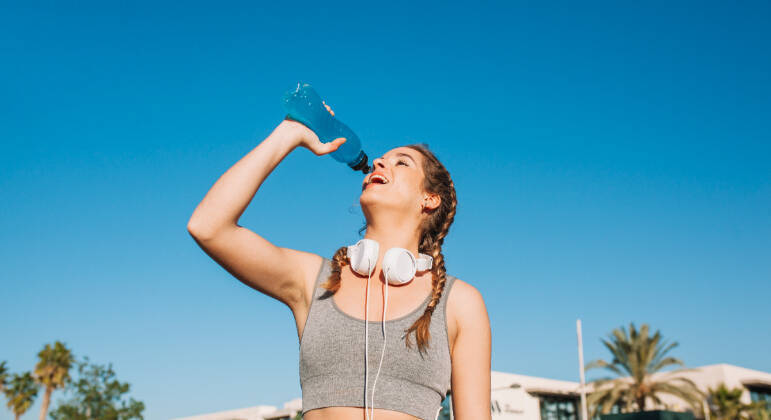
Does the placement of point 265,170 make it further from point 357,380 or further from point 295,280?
point 357,380

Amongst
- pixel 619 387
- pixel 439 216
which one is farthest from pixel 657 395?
pixel 439 216

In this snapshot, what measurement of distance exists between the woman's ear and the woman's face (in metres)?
0.04

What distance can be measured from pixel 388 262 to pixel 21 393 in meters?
47.8

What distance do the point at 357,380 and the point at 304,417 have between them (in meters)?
0.24

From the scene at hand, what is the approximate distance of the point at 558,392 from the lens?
36.5 metres

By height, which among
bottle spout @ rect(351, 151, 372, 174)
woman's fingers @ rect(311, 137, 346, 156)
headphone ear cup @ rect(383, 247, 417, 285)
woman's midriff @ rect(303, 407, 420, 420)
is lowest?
woman's midriff @ rect(303, 407, 420, 420)

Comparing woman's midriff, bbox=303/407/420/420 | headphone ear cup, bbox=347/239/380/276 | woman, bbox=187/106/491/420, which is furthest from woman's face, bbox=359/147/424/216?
woman's midriff, bbox=303/407/420/420

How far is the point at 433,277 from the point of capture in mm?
2379

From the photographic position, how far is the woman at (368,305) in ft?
6.59

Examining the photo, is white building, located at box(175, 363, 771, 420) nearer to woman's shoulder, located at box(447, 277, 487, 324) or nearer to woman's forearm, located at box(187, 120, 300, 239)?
woman's shoulder, located at box(447, 277, 487, 324)

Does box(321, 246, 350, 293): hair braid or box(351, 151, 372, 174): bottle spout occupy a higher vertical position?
box(351, 151, 372, 174): bottle spout

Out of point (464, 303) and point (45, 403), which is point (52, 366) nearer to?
point (45, 403)

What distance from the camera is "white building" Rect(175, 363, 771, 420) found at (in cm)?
3259

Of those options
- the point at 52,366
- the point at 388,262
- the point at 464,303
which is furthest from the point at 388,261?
the point at 52,366
